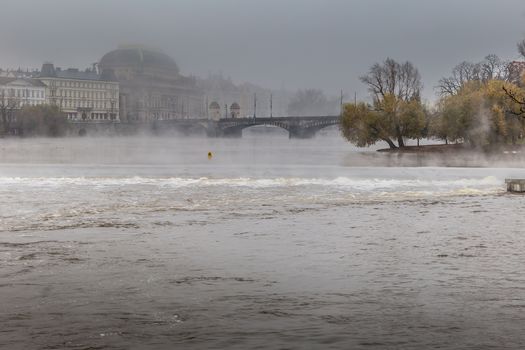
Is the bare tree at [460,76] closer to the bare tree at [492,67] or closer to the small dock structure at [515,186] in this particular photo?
the bare tree at [492,67]

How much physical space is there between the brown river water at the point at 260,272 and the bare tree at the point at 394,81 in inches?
2309

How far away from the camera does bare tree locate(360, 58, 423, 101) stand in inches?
3447

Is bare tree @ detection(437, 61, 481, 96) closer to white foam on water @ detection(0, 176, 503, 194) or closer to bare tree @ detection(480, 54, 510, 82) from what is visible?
bare tree @ detection(480, 54, 510, 82)

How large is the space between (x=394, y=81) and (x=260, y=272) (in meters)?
77.7

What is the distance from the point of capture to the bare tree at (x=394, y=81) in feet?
287

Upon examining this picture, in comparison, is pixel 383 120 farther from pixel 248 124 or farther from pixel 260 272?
pixel 248 124

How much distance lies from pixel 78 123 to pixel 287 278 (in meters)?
155

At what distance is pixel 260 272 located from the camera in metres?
14.9

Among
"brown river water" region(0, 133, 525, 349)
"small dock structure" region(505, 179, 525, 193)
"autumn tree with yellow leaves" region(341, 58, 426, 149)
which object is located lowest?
"brown river water" region(0, 133, 525, 349)

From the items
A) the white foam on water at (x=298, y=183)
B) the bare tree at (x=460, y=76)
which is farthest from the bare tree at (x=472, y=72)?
the white foam on water at (x=298, y=183)

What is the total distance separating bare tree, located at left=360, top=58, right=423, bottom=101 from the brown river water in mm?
Answer: 58650

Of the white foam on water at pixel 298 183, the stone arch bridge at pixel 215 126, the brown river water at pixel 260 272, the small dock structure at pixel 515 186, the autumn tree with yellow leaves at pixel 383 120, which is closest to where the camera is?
the brown river water at pixel 260 272

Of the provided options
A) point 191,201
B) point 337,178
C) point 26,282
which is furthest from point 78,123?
point 26,282

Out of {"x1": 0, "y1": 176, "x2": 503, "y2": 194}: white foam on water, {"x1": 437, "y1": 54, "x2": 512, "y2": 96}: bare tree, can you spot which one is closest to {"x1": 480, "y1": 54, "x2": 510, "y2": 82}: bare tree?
{"x1": 437, "y1": 54, "x2": 512, "y2": 96}: bare tree
